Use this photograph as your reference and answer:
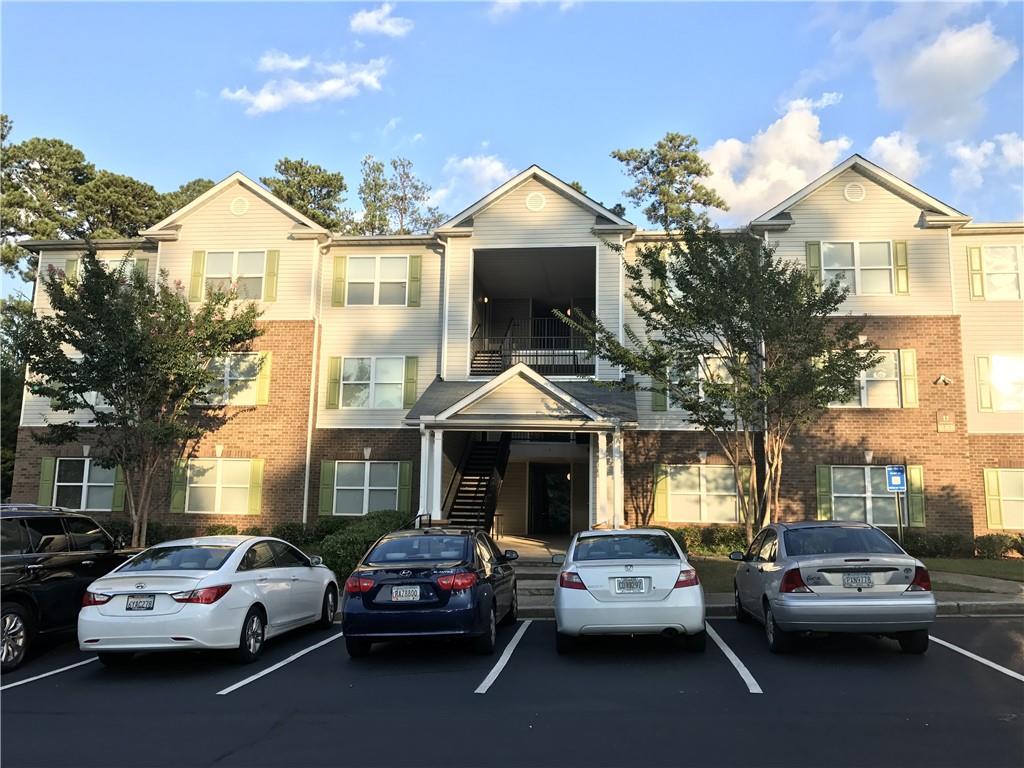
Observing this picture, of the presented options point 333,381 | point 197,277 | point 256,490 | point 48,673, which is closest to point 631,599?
point 48,673

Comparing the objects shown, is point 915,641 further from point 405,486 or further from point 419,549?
point 405,486

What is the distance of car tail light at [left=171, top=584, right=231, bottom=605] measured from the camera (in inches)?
310

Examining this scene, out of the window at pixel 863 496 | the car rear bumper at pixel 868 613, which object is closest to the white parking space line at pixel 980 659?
the car rear bumper at pixel 868 613

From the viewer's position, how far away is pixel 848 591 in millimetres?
7832

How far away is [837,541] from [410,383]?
13.9 meters

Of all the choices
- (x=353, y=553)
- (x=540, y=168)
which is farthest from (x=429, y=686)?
(x=540, y=168)

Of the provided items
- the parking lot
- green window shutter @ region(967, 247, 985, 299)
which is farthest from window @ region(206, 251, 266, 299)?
green window shutter @ region(967, 247, 985, 299)

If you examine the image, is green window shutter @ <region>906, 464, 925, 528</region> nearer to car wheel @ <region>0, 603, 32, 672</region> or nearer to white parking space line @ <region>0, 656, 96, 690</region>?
white parking space line @ <region>0, 656, 96, 690</region>

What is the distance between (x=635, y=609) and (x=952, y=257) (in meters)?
16.7

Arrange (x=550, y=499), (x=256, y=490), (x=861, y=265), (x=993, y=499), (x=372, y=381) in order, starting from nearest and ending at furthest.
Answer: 1. (x=993, y=499)
2. (x=861, y=265)
3. (x=256, y=490)
4. (x=372, y=381)
5. (x=550, y=499)

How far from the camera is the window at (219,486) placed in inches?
796

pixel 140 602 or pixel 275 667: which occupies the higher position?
pixel 140 602

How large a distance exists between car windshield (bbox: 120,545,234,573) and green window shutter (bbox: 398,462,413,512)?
10835 millimetres

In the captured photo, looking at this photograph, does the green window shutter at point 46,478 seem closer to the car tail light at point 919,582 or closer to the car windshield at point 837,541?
the car windshield at point 837,541
